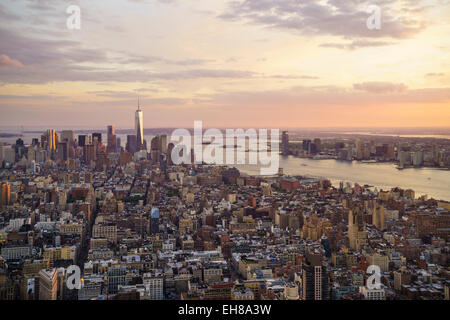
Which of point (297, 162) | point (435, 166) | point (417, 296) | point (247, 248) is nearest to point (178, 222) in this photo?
point (247, 248)

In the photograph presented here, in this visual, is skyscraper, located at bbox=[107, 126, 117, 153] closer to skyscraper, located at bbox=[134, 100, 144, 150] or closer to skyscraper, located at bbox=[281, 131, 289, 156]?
skyscraper, located at bbox=[134, 100, 144, 150]

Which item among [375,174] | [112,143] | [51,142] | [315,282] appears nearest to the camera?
[315,282]

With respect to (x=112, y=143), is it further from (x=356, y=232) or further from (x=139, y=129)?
(x=356, y=232)

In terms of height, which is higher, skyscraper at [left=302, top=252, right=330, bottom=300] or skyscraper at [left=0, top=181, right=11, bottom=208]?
skyscraper at [left=0, top=181, right=11, bottom=208]

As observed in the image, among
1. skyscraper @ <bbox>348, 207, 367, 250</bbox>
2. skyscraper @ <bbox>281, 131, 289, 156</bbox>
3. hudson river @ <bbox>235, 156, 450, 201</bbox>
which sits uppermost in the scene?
skyscraper @ <bbox>281, 131, 289, 156</bbox>

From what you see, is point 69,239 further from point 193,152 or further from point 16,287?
point 193,152

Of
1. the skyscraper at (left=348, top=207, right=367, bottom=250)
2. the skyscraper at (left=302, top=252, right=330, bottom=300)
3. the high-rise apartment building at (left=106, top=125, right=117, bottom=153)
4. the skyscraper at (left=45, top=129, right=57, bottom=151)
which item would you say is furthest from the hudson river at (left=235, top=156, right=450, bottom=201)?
the skyscraper at (left=45, top=129, right=57, bottom=151)

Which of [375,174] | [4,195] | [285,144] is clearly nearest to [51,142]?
[4,195]

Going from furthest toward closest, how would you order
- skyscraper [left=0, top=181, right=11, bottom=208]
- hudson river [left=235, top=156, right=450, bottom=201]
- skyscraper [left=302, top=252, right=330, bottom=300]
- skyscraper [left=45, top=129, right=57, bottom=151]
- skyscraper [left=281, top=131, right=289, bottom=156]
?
skyscraper [left=281, top=131, right=289, bottom=156] < skyscraper [left=45, top=129, right=57, bottom=151] < hudson river [left=235, top=156, right=450, bottom=201] < skyscraper [left=0, top=181, right=11, bottom=208] < skyscraper [left=302, top=252, right=330, bottom=300]

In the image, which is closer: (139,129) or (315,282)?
(315,282)

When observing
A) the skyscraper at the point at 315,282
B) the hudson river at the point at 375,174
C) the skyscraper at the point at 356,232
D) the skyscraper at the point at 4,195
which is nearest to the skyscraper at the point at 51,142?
the skyscraper at the point at 4,195

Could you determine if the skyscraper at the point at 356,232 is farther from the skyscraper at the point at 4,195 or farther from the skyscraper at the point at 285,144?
the skyscraper at the point at 285,144
